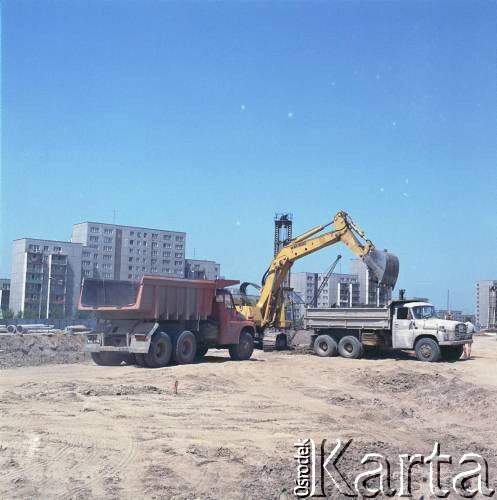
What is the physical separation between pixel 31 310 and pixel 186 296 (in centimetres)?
4549

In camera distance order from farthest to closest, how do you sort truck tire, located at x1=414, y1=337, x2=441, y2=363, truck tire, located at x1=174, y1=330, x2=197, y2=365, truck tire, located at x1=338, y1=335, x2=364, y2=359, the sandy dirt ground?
truck tire, located at x1=338, y1=335, x2=364, y2=359, truck tire, located at x1=414, y1=337, x2=441, y2=363, truck tire, located at x1=174, y1=330, x2=197, y2=365, the sandy dirt ground

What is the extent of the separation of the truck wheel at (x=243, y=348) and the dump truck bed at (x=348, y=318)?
3694 mm

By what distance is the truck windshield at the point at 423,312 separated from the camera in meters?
24.6

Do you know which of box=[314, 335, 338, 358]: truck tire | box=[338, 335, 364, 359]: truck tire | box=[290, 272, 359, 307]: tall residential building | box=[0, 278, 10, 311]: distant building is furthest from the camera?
box=[290, 272, 359, 307]: tall residential building

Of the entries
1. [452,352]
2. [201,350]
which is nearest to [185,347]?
[201,350]

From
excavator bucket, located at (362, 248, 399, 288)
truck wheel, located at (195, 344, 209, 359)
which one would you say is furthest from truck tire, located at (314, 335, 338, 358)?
truck wheel, located at (195, 344, 209, 359)

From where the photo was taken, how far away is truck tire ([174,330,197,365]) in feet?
68.4

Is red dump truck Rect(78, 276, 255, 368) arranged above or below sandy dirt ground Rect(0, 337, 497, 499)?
above

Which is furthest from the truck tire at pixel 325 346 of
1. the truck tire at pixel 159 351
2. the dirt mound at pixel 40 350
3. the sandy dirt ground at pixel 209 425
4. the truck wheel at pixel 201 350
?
the dirt mound at pixel 40 350

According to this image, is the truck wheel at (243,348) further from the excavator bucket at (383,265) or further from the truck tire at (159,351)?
the excavator bucket at (383,265)

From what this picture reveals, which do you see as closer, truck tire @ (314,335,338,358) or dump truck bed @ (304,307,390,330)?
dump truck bed @ (304,307,390,330)

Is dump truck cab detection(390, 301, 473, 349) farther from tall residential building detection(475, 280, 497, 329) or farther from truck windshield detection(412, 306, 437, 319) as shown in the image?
tall residential building detection(475, 280, 497, 329)

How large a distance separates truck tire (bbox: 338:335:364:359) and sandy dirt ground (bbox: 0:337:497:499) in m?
5.58

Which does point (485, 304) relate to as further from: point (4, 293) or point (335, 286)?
point (4, 293)
